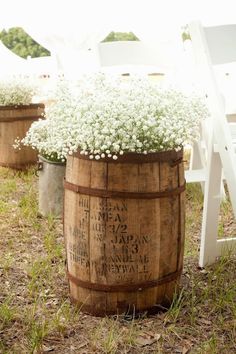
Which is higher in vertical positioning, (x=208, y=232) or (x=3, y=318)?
(x=208, y=232)

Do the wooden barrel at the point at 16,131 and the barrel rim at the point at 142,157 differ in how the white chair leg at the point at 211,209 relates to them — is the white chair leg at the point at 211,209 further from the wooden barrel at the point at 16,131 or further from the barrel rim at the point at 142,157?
the wooden barrel at the point at 16,131

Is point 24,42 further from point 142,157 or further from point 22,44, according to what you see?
point 142,157

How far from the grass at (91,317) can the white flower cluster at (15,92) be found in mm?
1830

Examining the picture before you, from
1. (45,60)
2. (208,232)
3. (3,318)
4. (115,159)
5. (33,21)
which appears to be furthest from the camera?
(45,60)

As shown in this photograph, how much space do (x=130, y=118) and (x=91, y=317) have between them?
88 centimetres

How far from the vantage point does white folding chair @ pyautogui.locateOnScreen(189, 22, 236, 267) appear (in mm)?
2633

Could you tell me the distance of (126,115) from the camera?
2211mm

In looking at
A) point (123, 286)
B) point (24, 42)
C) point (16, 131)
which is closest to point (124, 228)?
point (123, 286)

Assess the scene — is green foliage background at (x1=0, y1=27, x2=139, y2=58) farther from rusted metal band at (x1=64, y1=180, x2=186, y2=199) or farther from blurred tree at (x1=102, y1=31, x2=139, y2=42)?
rusted metal band at (x1=64, y1=180, x2=186, y2=199)

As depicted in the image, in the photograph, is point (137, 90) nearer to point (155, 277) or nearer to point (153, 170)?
point (153, 170)

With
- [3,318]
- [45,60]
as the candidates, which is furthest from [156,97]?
[45,60]

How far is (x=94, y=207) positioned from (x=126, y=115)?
1.27 ft

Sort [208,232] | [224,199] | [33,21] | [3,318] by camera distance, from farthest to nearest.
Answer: [33,21] → [224,199] → [208,232] → [3,318]

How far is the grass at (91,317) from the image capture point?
2205 mm
